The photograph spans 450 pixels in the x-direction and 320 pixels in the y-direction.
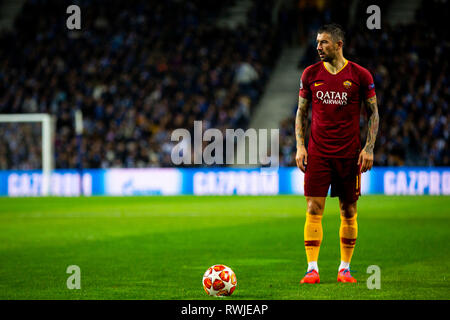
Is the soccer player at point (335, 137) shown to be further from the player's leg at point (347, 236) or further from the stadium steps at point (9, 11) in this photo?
the stadium steps at point (9, 11)

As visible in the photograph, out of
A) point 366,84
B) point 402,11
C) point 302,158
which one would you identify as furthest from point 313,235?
point 402,11

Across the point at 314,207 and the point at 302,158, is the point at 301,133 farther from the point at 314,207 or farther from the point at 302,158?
the point at 314,207

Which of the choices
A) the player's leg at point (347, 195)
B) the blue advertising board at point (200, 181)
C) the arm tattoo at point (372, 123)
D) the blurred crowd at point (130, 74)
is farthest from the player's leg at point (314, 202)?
the blurred crowd at point (130, 74)

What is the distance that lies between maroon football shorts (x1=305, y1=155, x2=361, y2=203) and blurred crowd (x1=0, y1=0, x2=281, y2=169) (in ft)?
63.4

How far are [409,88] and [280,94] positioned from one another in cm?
688

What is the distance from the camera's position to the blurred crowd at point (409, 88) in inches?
921

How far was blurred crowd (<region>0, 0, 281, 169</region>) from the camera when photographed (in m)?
27.0

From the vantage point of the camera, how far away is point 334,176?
7172 mm

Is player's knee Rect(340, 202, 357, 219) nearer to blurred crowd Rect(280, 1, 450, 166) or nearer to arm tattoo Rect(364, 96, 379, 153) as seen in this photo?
arm tattoo Rect(364, 96, 379, 153)


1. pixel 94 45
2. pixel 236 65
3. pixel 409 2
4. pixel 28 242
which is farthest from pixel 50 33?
pixel 28 242

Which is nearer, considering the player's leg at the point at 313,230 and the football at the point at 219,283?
the football at the point at 219,283

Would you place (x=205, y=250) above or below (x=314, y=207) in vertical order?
below

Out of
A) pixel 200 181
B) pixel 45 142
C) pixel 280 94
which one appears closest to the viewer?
pixel 200 181

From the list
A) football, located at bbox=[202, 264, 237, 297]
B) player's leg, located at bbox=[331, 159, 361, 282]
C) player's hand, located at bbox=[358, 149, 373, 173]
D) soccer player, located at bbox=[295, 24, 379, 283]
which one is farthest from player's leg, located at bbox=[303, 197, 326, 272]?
football, located at bbox=[202, 264, 237, 297]
